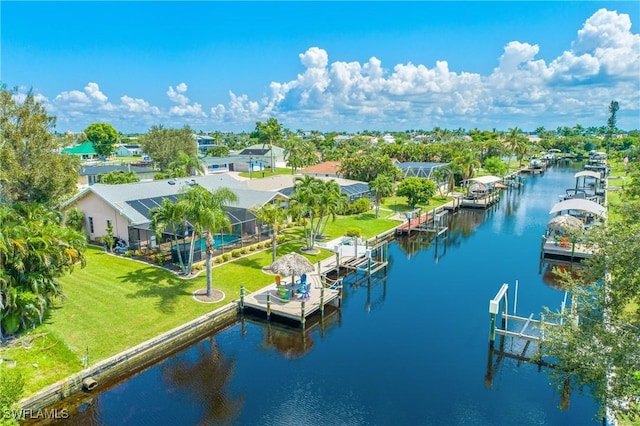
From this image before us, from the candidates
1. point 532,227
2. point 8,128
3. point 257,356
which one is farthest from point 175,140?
point 257,356

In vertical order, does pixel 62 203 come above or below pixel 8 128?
below

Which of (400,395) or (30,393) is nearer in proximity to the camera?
(30,393)

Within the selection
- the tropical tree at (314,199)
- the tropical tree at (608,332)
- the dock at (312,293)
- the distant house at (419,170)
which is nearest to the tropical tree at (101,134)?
the distant house at (419,170)

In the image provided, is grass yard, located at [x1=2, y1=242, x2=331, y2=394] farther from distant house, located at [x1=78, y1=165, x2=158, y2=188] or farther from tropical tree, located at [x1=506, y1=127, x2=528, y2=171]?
tropical tree, located at [x1=506, y1=127, x2=528, y2=171]

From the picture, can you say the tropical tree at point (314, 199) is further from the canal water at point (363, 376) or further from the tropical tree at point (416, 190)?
the tropical tree at point (416, 190)

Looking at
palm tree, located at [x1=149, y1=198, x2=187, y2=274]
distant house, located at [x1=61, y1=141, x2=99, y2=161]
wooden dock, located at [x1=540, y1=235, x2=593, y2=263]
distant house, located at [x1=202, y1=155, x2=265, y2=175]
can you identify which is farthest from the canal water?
distant house, located at [x1=61, y1=141, x2=99, y2=161]

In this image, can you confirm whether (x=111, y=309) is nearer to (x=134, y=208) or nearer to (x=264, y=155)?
(x=134, y=208)

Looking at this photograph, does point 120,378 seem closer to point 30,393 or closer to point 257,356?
point 30,393
